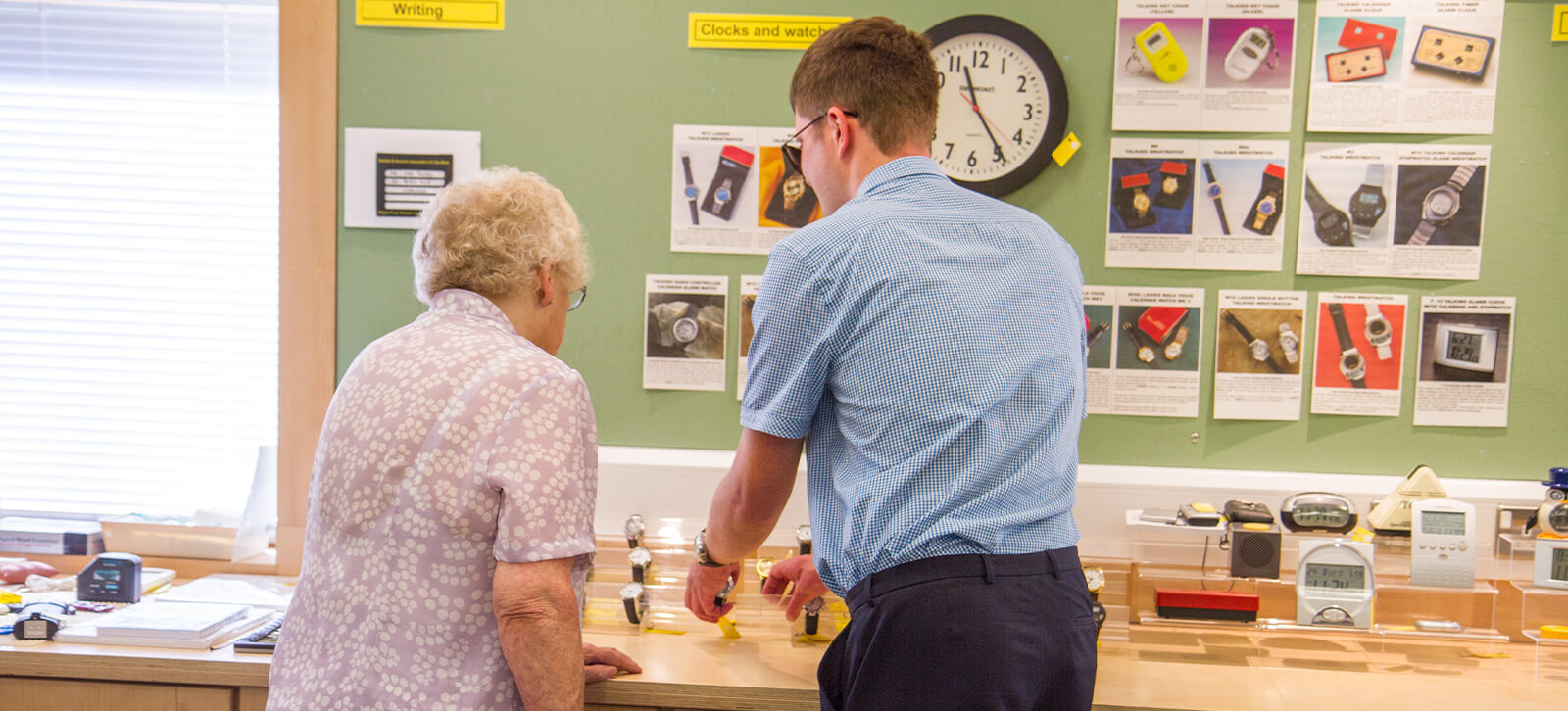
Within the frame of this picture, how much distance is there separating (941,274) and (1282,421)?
1506 mm

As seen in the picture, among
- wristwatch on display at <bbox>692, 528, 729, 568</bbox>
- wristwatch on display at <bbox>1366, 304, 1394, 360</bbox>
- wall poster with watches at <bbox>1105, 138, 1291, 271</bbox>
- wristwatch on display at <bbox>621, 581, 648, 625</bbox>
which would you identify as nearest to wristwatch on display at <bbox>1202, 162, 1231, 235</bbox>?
wall poster with watches at <bbox>1105, 138, 1291, 271</bbox>

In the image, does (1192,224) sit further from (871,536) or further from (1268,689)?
(871,536)

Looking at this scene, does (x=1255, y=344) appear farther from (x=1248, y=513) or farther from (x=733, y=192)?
(x=733, y=192)

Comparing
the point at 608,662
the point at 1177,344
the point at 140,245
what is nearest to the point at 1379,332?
the point at 1177,344

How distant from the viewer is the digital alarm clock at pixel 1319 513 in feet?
7.14

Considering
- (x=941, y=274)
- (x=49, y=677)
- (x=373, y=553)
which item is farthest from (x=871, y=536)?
(x=49, y=677)

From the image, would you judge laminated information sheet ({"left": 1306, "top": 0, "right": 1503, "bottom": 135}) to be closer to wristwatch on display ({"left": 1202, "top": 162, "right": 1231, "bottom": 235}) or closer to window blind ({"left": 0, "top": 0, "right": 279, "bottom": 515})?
wristwatch on display ({"left": 1202, "top": 162, "right": 1231, "bottom": 235})

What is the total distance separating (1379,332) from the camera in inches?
95.0

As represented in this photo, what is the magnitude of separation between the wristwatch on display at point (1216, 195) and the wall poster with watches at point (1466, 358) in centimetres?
51

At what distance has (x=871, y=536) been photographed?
1.34m

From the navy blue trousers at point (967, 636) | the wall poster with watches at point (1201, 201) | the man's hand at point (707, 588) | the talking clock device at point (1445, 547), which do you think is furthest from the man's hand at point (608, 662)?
the talking clock device at point (1445, 547)

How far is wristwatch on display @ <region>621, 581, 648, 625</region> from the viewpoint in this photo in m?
2.08

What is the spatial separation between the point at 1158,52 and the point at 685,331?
4.40 ft

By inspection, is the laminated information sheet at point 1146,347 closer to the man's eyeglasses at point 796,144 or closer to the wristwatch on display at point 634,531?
the man's eyeglasses at point 796,144
